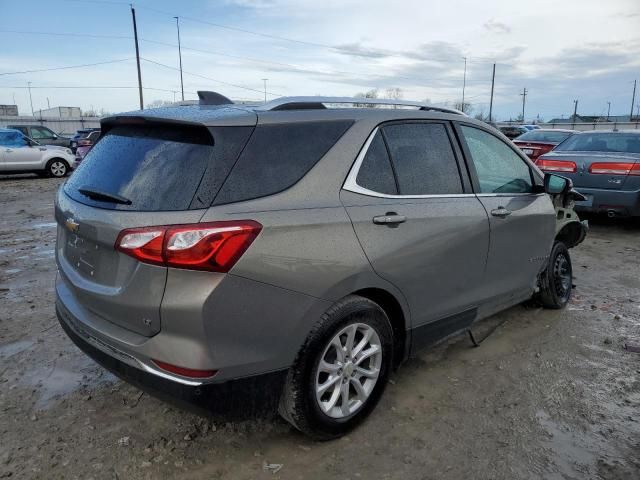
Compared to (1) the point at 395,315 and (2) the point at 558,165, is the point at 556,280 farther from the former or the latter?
(2) the point at 558,165

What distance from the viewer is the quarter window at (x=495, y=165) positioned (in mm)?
3602

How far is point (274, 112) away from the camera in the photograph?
102 inches

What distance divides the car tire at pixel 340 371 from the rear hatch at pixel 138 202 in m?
0.75

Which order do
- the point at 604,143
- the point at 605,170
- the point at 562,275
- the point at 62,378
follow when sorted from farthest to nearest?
1. the point at 604,143
2. the point at 605,170
3. the point at 562,275
4. the point at 62,378

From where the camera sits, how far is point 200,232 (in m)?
2.16

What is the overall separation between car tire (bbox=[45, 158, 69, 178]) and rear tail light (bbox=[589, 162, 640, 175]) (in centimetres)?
1574

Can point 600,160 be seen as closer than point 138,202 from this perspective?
No

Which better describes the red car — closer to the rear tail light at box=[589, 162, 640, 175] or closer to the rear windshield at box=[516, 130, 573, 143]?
the rear windshield at box=[516, 130, 573, 143]

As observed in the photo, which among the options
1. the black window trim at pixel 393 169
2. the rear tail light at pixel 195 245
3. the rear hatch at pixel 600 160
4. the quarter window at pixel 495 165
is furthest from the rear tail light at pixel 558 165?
the rear tail light at pixel 195 245

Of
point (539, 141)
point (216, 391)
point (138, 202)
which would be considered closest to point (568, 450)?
point (216, 391)

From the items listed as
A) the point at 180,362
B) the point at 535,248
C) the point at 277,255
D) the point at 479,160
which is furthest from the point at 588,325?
the point at 180,362

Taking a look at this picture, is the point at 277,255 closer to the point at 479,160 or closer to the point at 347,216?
the point at 347,216

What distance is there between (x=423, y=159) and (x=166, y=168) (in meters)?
1.59

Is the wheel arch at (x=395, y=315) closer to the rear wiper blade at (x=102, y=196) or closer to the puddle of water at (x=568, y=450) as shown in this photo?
the puddle of water at (x=568, y=450)
